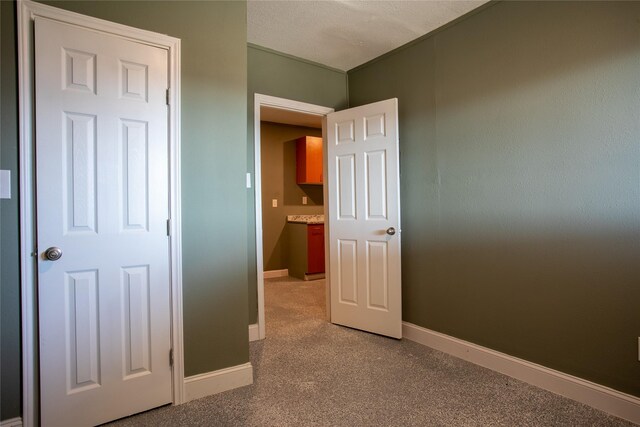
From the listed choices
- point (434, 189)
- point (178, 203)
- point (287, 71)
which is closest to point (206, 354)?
point (178, 203)

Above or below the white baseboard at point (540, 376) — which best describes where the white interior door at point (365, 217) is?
above

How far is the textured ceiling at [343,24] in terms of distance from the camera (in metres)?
2.36

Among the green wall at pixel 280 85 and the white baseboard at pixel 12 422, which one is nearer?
the white baseboard at pixel 12 422

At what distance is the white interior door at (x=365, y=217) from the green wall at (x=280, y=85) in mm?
337

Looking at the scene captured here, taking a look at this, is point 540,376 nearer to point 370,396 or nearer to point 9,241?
point 370,396

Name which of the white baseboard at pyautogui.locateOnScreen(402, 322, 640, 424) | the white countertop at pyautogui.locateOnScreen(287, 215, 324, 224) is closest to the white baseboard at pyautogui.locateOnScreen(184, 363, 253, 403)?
the white baseboard at pyautogui.locateOnScreen(402, 322, 640, 424)

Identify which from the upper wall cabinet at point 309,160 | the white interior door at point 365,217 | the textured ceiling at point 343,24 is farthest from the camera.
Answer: the upper wall cabinet at point 309,160

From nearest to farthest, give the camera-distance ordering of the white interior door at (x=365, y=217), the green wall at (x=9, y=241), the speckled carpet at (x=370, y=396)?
the green wall at (x=9, y=241) → the speckled carpet at (x=370, y=396) → the white interior door at (x=365, y=217)

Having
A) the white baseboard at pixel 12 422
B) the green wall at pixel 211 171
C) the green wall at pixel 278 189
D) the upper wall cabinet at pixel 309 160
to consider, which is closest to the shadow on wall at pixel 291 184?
the green wall at pixel 278 189

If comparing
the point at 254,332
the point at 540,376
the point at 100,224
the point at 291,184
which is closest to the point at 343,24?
the point at 100,224

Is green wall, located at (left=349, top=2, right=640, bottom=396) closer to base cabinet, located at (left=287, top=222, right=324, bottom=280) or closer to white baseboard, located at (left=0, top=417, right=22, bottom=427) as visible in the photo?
base cabinet, located at (left=287, top=222, right=324, bottom=280)

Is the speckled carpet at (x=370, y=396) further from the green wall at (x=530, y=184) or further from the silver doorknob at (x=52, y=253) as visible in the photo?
the silver doorknob at (x=52, y=253)

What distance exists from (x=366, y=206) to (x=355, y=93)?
4.16ft

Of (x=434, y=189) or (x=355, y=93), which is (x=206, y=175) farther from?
(x=355, y=93)
